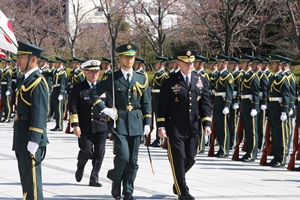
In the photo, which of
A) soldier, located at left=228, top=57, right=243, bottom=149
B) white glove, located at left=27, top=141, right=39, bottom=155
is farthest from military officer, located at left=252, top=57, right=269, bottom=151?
white glove, located at left=27, top=141, right=39, bottom=155

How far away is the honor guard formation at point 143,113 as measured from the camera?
772 cm

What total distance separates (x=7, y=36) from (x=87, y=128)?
1.89m

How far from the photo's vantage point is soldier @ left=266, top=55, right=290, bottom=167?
13.6m

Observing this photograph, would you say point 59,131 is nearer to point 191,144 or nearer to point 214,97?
point 214,97

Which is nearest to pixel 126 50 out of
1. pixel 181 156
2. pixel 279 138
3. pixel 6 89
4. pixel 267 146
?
pixel 181 156

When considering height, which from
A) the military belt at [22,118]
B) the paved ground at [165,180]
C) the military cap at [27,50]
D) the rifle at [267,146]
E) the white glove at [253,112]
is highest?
→ the military cap at [27,50]

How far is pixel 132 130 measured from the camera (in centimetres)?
944

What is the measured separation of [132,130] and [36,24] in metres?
28.9

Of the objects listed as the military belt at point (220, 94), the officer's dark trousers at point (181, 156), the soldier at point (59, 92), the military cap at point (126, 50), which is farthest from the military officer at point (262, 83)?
the soldier at point (59, 92)

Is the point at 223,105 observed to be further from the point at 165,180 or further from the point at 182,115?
the point at 182,115

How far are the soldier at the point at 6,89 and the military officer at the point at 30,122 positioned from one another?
16439 millimetres

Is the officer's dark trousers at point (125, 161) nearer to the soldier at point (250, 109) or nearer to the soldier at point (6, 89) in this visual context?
the soldier at point (250, 109)

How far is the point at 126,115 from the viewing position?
9477 millimetres

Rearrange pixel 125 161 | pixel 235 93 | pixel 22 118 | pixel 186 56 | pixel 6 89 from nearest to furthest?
pixel 22 118 → pixel 125 161 → pixel 186 56 → pixel 235 93 → pixel 6 89
